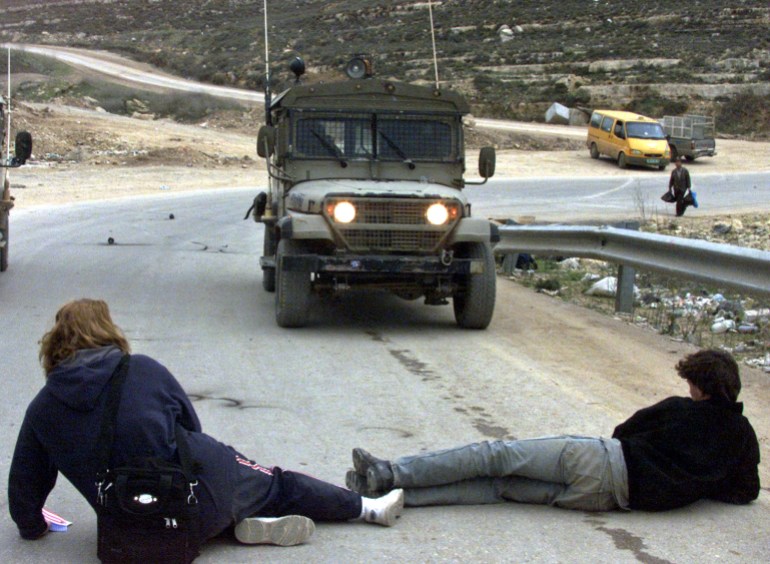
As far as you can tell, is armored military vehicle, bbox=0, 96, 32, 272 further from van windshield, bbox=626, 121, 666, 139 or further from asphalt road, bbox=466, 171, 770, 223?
van windshield, bbox=626, 121, 666, 139

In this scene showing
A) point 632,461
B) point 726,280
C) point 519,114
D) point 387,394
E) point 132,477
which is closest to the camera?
point 132,477

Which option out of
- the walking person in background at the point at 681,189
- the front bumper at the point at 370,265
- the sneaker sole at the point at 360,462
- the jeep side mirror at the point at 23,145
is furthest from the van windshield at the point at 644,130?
the sneaker sole at the point at 360,462

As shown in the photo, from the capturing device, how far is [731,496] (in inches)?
207

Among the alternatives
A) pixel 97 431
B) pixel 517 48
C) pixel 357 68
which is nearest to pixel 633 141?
pixel 357 68

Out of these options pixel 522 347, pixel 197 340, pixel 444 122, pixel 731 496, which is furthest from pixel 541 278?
pixel 731 496

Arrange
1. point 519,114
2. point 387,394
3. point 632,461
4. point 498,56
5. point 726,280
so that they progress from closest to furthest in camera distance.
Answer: point 632,461 < point 387,394 < point 726,280 < point 519,114 < point 498,56

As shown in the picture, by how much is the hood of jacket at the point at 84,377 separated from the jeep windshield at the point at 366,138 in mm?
6648

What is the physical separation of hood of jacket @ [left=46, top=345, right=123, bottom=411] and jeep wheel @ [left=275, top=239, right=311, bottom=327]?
17.6 ft

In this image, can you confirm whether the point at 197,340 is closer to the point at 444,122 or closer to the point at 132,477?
the point at 444,122

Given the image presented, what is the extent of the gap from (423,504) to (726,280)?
455 cm

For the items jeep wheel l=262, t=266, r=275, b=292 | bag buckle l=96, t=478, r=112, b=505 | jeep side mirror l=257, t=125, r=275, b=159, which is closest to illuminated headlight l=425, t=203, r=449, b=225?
jeep side mirror l=257, t=125, r=275, b=159

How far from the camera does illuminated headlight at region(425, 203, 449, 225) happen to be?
31.5 feet

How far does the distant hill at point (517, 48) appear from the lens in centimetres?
5622

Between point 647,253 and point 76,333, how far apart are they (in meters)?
7.26
